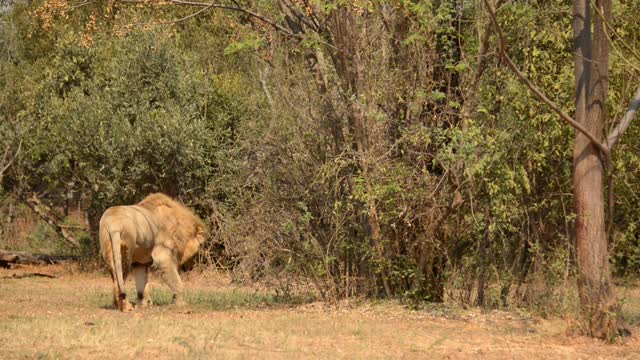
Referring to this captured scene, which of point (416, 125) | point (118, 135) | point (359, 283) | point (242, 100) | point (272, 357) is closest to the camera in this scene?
point (272, 357)

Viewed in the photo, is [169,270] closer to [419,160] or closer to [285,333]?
[419,160]

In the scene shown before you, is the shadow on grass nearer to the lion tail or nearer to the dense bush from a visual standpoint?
the dense bush

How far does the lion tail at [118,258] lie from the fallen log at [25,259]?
13.1m

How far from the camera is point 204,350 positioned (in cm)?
992

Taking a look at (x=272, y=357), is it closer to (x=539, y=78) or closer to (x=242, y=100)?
(x=539, y=78)

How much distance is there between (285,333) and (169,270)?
484 centimetres

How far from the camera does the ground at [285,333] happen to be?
10109mm

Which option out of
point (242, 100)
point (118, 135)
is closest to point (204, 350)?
point (118, 135)

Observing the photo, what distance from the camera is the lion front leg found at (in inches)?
616

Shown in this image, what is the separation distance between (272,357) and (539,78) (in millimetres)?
6982

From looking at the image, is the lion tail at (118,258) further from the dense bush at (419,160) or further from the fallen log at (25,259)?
the fallen log at (25,259)

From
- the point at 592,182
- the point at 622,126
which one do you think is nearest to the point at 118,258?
the point at 592,182

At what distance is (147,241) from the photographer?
15570mm

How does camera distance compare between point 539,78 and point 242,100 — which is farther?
point 242,100
